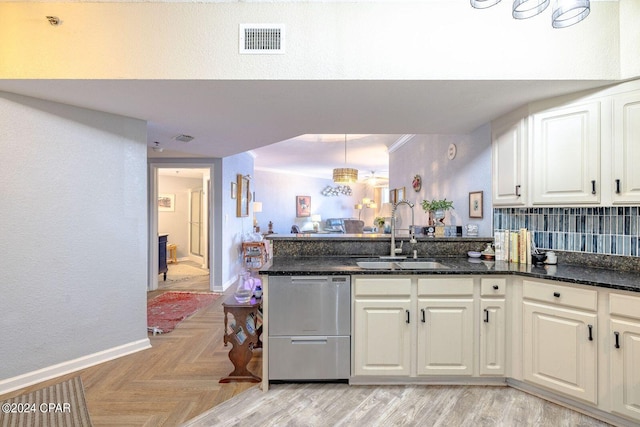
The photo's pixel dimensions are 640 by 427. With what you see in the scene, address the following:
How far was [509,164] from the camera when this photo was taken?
8.37 ft

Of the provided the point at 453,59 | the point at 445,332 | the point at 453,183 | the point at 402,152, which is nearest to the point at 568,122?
the point at 453,59

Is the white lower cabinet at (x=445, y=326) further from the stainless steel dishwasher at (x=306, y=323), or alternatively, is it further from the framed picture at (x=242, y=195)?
the framed picture at (x=242, y=195)

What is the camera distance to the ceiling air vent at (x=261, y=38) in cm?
200

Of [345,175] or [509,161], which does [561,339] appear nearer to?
[509,161]

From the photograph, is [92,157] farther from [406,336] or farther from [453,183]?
[453,183]

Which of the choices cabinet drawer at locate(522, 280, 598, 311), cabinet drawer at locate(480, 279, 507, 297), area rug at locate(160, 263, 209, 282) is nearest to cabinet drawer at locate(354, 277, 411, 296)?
cabinet drawer at locate(480, 279, 507, 297)

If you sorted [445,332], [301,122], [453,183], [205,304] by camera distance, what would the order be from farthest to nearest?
1. [205,304]
2. [453,183]
3. [301,122]
4. [445,332]

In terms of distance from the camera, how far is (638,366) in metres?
1.74

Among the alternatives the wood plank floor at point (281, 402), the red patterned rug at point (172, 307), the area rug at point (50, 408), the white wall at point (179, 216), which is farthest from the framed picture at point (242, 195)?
the area rug at point (50, 408)

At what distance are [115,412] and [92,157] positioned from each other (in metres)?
1.95

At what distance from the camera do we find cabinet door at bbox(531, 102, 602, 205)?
2.12 m

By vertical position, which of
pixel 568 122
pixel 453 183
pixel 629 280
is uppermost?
pixel 568 122

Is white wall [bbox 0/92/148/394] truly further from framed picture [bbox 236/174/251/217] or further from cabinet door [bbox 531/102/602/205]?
cabinet door [bbox 531/102/602/205]

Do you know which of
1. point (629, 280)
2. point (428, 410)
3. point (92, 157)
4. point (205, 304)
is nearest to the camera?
point (629, 280)
